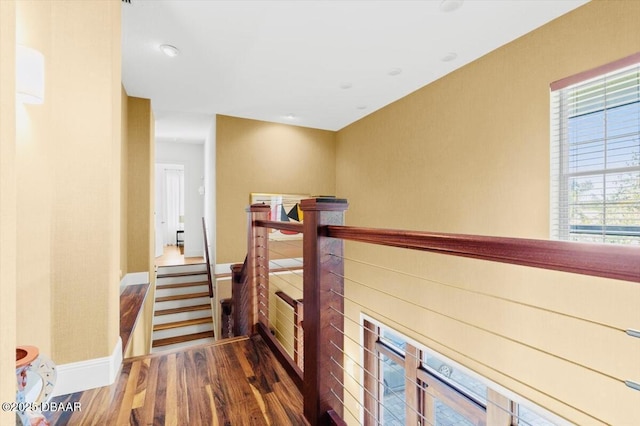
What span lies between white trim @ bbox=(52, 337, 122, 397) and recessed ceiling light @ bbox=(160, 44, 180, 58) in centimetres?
291

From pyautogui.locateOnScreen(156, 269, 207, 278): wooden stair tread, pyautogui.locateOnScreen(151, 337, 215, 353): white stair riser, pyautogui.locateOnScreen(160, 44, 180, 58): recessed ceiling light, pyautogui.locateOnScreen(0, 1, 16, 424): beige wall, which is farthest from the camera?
pyautogui.locateOnScreen(156, 269, 207, 278): wooden stair tread

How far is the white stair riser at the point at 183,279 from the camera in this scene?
5465 millimetres

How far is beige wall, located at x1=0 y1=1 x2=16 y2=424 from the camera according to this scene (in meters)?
0.70

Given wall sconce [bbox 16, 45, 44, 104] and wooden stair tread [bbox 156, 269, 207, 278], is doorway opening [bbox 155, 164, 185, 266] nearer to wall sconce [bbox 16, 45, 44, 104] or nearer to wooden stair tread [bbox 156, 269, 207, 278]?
wooden stair tread [bbox 156, 269, 207, 278]

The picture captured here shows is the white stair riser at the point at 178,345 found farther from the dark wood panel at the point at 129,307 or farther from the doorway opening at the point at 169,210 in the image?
the doorway opening at the point at 169,210

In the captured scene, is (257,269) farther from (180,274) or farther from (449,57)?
(180,274)

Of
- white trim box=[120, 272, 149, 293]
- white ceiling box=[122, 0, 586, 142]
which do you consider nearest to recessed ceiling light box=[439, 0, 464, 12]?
white ceiling box=[122, 0, 586, 142]

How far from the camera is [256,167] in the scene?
5.39 meters

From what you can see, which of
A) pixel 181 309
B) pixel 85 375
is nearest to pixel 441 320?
Result: pixel 85 375

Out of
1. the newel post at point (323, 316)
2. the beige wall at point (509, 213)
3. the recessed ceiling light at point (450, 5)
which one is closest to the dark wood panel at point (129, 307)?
the newel post at point (323, 316)

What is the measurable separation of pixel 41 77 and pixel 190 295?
4.53 meters

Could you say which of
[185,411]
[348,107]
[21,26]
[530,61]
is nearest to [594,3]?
[530,61]

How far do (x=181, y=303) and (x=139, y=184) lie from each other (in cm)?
218

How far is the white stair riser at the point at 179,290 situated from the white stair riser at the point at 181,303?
221mm
